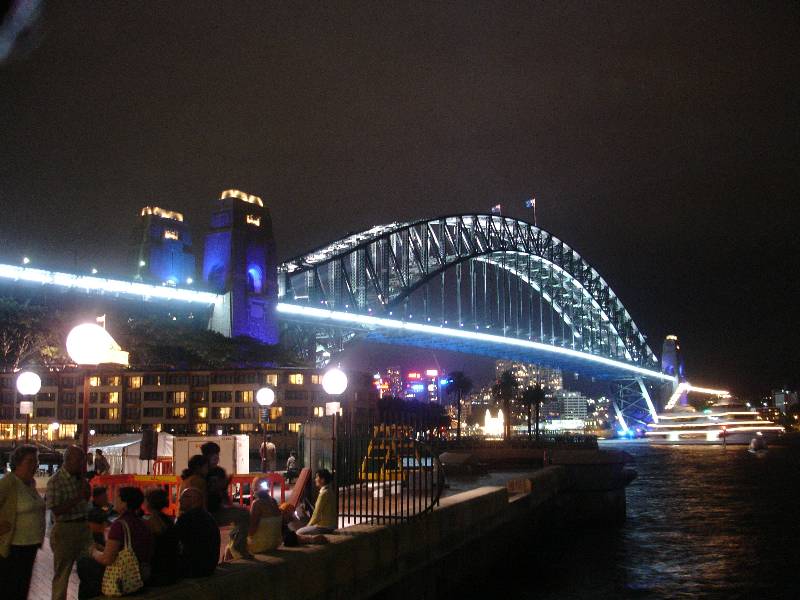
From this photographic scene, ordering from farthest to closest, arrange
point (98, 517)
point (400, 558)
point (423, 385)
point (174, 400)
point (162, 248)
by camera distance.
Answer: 1. point (423, 385)
2. point (162, 248)
3. point (174, 400)
4. point (400, 558)
5. point (98, 517)

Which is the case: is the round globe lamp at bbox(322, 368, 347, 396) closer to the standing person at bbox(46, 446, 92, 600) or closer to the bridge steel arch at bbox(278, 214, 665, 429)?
the standing person at bbox(46, 446, 92, 600)

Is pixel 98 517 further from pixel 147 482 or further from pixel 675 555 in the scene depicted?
pixel 675 555

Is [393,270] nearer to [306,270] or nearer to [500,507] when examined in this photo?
[306,270]

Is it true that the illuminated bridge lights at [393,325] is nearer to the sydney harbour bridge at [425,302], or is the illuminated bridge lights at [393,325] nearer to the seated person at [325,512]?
the sydney harbour bridge at [425,302]

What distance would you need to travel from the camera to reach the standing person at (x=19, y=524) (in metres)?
7.04

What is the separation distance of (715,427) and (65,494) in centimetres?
11428

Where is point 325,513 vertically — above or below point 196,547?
below

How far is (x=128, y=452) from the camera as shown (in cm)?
2383

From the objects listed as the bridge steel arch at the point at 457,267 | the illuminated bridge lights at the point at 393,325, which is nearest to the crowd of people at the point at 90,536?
the illuminated bridge lights at the point at 393,325

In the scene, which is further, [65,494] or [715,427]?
[715,427]

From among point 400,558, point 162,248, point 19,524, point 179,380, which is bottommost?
point 400,558

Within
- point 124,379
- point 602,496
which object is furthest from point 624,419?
point 602,496

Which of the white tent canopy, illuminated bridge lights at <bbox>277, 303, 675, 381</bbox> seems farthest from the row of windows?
the white tent canopy

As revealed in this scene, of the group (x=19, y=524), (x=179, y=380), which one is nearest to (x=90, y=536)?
(x=19, y=524)
